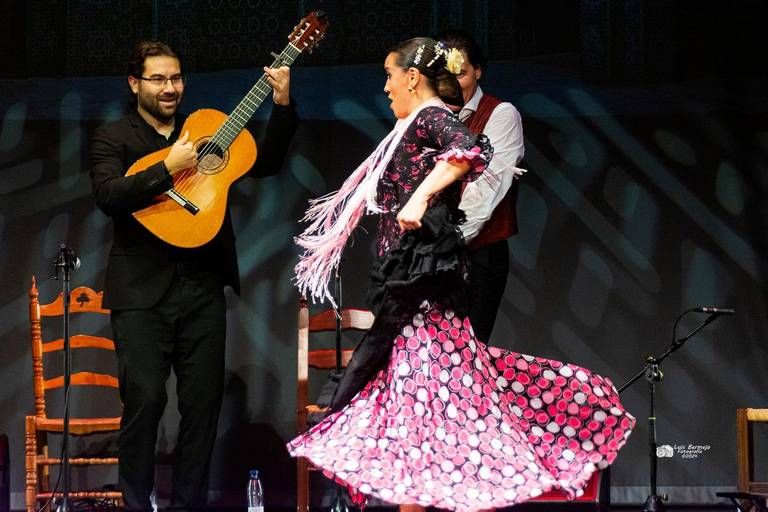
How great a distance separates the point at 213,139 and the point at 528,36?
2.06m

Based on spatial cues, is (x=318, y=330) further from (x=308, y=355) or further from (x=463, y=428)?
(x=463, y=428)

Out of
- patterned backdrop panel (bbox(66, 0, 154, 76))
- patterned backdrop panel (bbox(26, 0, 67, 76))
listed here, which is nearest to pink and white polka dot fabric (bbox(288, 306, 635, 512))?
patterned backdrop panel (bbox(66, 0, 154, 76))

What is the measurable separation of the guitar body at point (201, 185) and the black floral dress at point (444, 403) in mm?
897

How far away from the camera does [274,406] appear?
488 cm

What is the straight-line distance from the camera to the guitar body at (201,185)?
359cm

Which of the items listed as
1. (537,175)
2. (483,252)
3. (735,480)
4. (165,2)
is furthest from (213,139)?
(735,480)

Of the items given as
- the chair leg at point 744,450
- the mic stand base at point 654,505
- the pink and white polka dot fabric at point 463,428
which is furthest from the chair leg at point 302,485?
the chair leg at point 744,450

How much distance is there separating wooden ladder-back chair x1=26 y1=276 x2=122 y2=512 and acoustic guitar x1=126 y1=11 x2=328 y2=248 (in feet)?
3.75

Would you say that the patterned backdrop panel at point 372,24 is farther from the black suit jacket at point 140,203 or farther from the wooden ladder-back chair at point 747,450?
the wooden ladder-back chair at point 747,450

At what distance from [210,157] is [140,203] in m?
0.36

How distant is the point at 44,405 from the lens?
4480 mm

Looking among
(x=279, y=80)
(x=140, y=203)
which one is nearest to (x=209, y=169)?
(x=140, y=203)

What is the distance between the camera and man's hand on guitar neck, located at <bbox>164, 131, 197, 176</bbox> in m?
3.53

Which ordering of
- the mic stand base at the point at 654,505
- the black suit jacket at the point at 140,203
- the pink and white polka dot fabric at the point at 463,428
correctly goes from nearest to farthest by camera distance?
the pink and white polka dot fabric at the point at 463,428, the black suit jacket at the point at 140,203, the mic stand base at the point at 654,505
